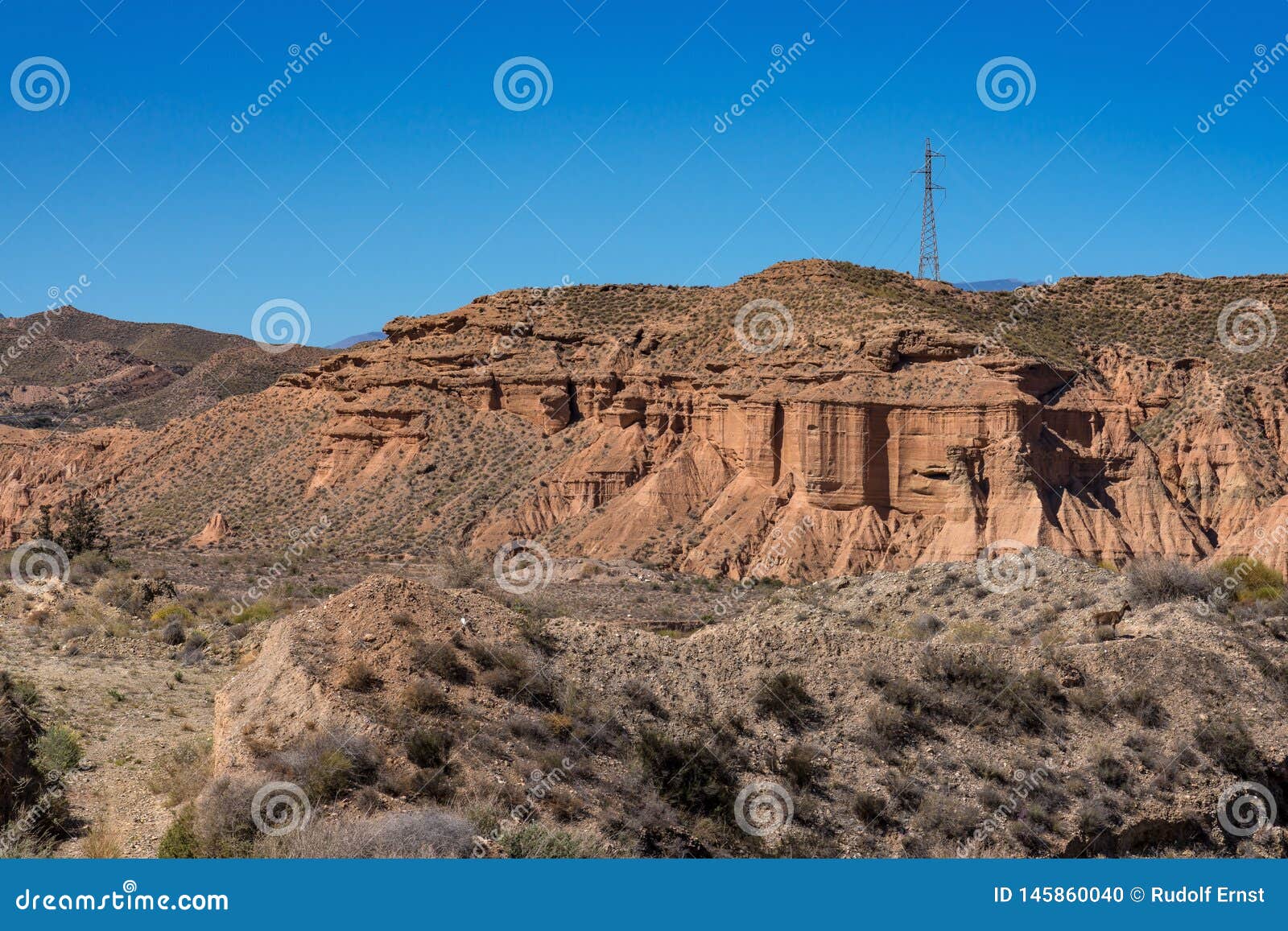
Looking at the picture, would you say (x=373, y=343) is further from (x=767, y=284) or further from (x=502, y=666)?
(x=502, y=666)

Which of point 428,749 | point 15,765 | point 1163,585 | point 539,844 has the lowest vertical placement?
point 539,844

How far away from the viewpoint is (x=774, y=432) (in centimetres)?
4453

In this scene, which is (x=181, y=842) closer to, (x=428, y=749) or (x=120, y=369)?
(x=428, y=749)

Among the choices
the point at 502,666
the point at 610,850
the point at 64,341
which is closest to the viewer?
the point at 610,850

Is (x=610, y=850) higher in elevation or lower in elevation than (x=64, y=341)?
lower

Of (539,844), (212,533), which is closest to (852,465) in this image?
(212,533)

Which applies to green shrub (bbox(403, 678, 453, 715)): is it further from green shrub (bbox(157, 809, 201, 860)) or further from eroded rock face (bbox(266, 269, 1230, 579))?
eroded rock face (bbox(266, 269, 1230, 579))

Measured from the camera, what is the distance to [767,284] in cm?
5700

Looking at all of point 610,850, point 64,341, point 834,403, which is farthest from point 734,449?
point 64,341

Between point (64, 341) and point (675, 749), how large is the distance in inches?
4678

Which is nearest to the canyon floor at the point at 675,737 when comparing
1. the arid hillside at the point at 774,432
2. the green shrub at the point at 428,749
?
the green shrub at the point at 428,749

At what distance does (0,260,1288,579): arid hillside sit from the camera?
138 feet

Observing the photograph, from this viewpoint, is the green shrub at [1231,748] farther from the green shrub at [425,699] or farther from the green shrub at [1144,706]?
the green shrub at [425,699]

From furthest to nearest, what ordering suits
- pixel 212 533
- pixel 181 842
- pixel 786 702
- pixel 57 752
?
pixel 212 533, pixel 786 702, pixel 57 752, pixel 181 842
